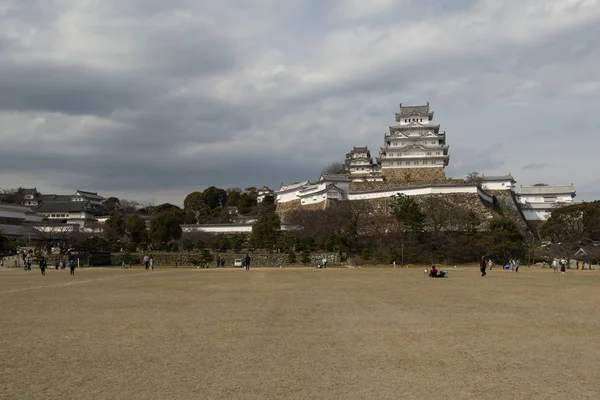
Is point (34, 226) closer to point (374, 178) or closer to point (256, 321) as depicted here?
point (374, 178)

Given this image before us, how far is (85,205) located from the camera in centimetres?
7369

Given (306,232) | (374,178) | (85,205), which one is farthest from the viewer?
(85,205)

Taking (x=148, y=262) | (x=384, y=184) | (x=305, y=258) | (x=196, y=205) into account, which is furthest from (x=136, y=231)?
(x=384, y=184)

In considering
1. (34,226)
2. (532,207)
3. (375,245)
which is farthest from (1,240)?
(532,207)

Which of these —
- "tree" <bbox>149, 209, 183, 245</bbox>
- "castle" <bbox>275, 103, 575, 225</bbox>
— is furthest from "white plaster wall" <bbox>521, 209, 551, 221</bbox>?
"tree" <bbox>149, 209, 183, 245</bbox>

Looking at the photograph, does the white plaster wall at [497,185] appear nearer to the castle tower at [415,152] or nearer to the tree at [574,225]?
the castle tower at [415,152]

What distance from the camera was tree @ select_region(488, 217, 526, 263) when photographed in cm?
3769

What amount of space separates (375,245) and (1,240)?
34066 mm

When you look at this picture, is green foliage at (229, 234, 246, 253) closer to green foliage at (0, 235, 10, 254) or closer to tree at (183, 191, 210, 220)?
green foliage at (0, 235, 10, 254)

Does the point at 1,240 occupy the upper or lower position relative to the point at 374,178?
lower

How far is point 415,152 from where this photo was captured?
57.0m

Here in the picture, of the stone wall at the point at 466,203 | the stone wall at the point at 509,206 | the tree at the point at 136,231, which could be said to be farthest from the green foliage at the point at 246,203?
the stone wall at the point at 509,206

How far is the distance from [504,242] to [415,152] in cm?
2127

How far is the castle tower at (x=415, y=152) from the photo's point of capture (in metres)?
56.3
